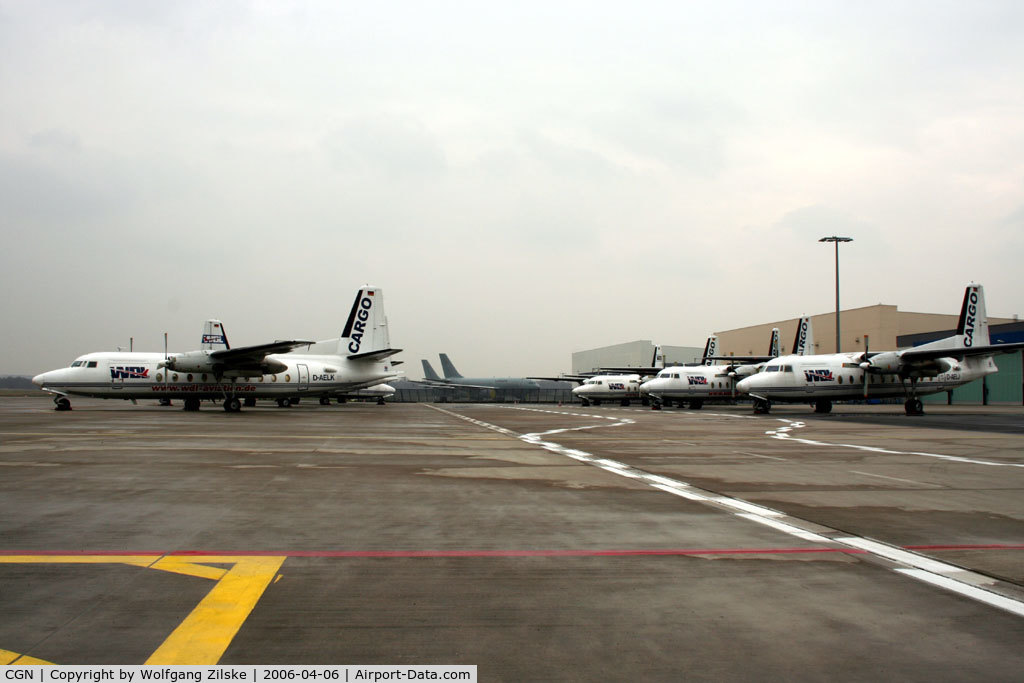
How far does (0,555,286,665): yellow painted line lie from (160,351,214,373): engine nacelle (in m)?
29.4

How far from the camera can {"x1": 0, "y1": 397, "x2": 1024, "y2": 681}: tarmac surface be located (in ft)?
10.7

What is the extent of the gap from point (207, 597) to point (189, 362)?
31099 millimetres

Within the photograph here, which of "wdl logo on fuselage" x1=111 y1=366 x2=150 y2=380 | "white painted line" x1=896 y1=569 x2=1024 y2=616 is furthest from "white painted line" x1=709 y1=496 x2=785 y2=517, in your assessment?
"wdl logo on fuselage" x1=111 y1=366 x2=150 y2=380

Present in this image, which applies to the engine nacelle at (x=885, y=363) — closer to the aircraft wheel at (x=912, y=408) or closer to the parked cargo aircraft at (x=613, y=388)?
the aircraft wheel at (x=912, y=408)

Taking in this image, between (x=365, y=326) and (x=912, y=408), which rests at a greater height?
(x=365, y=326)

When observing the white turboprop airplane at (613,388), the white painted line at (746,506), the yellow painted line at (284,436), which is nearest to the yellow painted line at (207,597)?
the white painted line at (746,506)

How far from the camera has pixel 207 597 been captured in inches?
159

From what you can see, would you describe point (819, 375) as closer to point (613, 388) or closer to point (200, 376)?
point (613, 388)

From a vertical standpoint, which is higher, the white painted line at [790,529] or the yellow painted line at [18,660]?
the yellow painted line at [18,660]

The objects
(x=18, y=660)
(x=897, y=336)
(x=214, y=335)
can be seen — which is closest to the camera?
(x=18, y=660)

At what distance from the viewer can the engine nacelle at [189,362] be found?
31.8 meters

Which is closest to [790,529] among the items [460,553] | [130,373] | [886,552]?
[886,552]

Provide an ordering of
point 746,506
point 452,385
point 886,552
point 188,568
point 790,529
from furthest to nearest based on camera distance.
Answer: point 452,385
point 746,506
point 790,529
point 886,552
point 188,568

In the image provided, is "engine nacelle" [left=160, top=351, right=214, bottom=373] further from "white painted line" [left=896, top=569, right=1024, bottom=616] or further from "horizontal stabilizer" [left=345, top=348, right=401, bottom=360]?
"white painted line" [left=896, top=569, right=1024, bottom=616]
